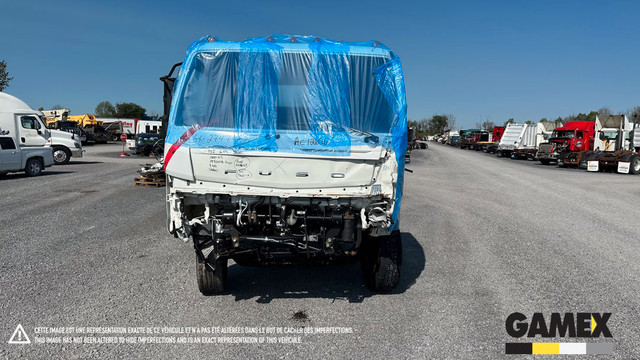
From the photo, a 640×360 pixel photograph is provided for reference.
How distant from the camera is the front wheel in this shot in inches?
691

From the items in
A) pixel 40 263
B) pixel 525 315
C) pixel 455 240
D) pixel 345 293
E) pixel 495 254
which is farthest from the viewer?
pixel 455 240

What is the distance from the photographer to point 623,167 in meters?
25.0

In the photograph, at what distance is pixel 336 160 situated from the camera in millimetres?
4344

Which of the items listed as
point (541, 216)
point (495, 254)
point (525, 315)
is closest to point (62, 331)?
point (525, 315)

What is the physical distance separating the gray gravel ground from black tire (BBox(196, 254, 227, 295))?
0.49 ft

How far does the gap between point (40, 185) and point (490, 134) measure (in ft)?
184

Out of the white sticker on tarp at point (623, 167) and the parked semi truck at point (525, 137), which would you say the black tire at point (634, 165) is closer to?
the white sticker on tarp at point (623, 167)

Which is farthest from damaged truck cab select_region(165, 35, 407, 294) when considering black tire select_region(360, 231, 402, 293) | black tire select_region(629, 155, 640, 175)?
black tire select_region(629, 155, 640, 175)

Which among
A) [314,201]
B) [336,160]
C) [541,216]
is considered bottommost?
[541,216]

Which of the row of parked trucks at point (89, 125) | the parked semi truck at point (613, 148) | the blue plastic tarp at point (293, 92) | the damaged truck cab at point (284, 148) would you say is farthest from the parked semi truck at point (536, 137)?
the damaged truck cab at point (284, 148)

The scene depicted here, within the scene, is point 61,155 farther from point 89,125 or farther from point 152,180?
point 89,125

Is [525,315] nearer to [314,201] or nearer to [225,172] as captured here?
[314,201]

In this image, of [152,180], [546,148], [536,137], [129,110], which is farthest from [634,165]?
[129,110]

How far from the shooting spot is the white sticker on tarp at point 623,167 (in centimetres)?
2487
